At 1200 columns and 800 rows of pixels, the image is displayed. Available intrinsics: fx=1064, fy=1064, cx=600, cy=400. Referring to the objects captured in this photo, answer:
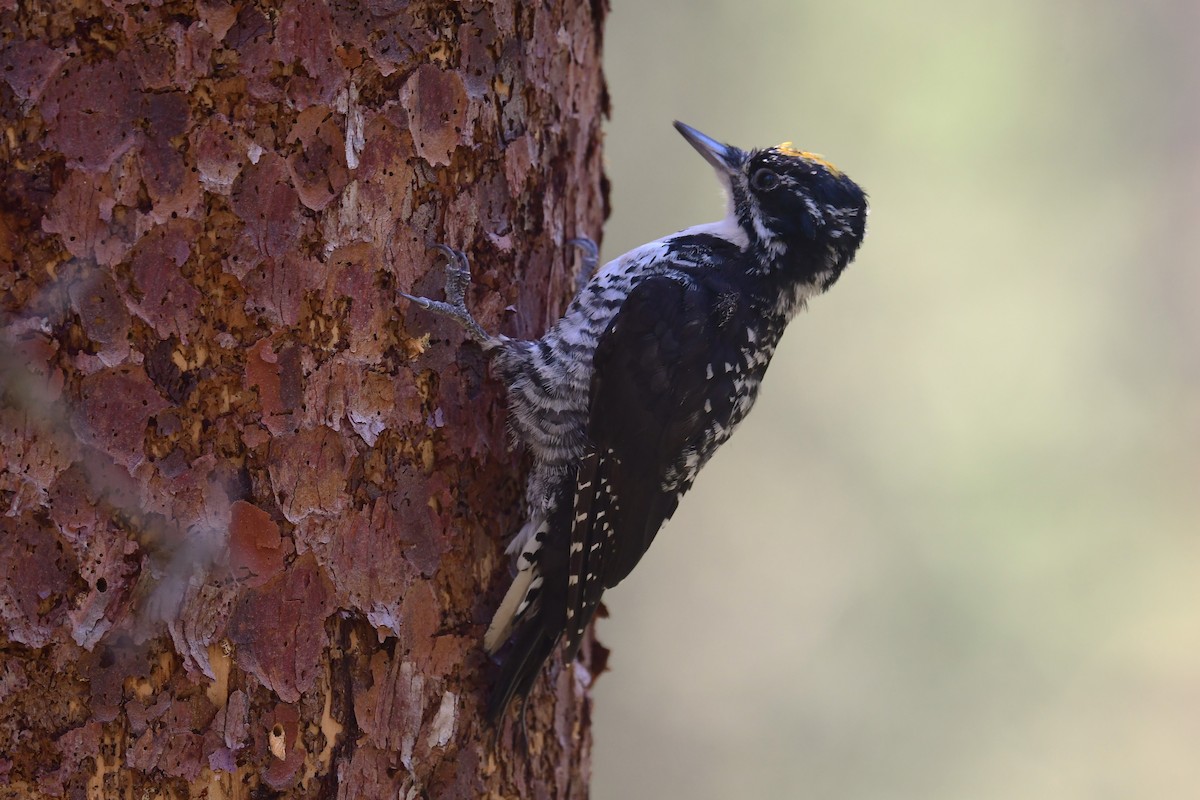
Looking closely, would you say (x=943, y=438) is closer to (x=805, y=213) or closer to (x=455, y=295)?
(x=805, y=213)

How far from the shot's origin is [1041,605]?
6.02m

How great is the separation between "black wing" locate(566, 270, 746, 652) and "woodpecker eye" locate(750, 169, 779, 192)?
1.52 feet

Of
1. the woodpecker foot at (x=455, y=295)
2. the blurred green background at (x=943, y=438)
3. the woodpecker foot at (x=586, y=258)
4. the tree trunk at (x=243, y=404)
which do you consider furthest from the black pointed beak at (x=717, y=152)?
the blurred green background at (x=943, y=438)

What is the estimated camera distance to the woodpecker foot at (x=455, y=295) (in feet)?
6.88

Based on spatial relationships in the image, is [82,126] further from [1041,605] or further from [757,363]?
[1041,605]

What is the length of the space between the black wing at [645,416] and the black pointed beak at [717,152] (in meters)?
0.59

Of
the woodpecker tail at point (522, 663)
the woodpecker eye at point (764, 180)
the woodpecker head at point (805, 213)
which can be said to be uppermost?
the woodpecker eye at point (764, 180)

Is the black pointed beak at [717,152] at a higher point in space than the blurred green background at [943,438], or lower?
lower

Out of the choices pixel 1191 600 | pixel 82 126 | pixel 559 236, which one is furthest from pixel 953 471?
pixel 82 126

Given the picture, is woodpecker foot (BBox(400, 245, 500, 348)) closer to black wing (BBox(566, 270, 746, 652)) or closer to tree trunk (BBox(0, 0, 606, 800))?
tree trunk (BBox(0, 0, 606, 800))

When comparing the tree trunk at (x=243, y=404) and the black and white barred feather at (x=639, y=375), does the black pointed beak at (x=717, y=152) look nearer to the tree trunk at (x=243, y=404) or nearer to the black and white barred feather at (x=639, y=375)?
the black and white barred feather at (x=639, y=375)

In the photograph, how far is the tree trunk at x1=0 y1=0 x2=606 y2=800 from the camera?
171cm

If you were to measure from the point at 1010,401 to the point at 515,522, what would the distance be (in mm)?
4602

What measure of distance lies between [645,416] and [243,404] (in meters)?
1.04
